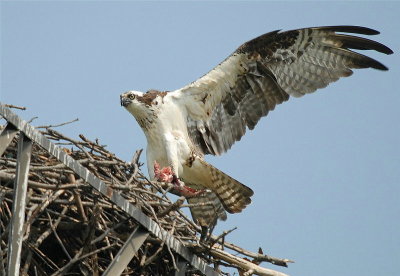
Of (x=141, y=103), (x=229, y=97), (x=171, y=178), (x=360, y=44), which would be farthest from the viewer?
(x=229, y=97)

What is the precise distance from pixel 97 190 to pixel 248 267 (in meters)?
1.33

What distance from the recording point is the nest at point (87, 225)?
5.15 m

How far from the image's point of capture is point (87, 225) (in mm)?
5359

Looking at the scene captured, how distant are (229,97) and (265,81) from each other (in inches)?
15.2

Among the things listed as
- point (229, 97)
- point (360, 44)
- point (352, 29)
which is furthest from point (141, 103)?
point (360, 44)

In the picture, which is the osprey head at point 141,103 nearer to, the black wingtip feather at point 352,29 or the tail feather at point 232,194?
the tail feather at point 232,194

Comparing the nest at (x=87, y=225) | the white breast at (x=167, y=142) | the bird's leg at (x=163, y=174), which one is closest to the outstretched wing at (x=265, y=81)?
the white breast at (x=167, y=142)

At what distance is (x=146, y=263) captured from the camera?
5.50m

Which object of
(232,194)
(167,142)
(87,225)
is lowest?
(87,225)

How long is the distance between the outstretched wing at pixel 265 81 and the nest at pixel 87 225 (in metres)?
2.44

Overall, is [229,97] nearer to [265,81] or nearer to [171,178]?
[265,81]

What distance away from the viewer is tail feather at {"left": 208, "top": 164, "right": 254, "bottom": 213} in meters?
7.64

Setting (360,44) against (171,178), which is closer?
(171,178)

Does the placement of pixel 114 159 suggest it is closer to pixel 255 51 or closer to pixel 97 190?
pixel 97 190
